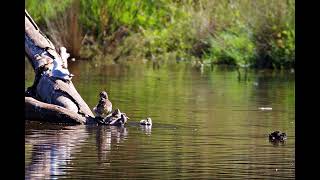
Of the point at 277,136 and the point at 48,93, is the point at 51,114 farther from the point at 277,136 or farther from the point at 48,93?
the point at 277,136

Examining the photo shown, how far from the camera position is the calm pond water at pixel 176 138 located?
11789 mm

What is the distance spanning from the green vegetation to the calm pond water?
9.03 metres

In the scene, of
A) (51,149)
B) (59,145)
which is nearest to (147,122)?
(59,145)

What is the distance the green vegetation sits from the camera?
34.6m

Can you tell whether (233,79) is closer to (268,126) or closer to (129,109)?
(129,109)

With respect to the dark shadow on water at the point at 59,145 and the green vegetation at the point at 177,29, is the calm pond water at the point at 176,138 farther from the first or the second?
the green vegetation at the point at 177,29

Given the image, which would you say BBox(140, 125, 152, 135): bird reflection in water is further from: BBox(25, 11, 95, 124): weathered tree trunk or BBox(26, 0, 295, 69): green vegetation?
BBox(26, 0, 295, 69): green vegetation

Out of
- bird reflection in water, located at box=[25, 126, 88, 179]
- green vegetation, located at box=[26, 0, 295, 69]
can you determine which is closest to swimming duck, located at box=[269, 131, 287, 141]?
bird reflection in water, located at box=[25, 126, 88, 179]

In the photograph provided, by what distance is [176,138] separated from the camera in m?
14.8

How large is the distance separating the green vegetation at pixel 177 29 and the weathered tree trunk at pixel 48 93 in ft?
53.8

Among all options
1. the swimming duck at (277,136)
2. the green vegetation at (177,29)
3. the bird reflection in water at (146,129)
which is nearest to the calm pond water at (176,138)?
the bird reflection in water at (146,129)

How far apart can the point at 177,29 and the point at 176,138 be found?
2669 centimetres

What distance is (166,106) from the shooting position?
19.9 metres

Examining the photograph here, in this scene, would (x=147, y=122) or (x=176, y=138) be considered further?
(x=147, y=122)
